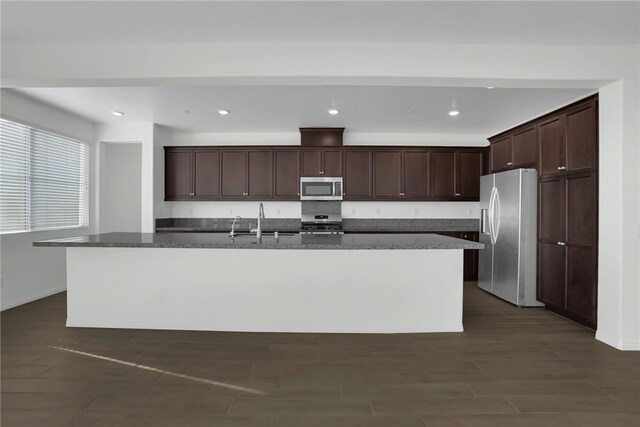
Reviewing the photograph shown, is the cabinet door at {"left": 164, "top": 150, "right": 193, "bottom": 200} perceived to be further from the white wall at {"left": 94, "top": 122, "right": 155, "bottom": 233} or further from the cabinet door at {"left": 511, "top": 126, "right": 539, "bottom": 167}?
the cabinet door at {"left": 511, "top": 126, "right": 539, "bottom": 167}

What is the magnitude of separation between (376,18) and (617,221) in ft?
9.08

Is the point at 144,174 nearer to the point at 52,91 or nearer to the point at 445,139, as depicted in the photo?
the point at 52,91

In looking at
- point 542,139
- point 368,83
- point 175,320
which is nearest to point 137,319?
point 175,320

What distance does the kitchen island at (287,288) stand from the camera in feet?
12.0

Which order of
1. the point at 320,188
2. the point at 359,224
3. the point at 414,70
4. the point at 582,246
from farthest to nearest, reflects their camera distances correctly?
the point at 359,224 → the point at 320,188 → the point at 582,246 → the point at 414,70

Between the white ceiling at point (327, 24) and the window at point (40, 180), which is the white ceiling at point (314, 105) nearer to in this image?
the white ceiling at point (327, 24)

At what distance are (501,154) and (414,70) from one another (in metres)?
2.99

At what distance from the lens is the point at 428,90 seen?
4219 millimetres

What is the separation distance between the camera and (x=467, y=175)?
6387 mm

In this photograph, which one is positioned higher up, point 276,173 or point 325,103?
point 325,103

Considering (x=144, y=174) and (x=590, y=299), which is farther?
(x=144, y=174)

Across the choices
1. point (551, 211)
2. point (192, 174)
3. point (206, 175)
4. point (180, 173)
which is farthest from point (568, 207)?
point (180, 173)

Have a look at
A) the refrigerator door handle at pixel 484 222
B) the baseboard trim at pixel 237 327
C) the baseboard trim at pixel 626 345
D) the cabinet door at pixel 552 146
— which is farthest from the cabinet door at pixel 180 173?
the baseboard trim at pixel 626 345

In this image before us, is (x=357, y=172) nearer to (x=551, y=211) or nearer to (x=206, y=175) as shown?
(x=206, y=175)
